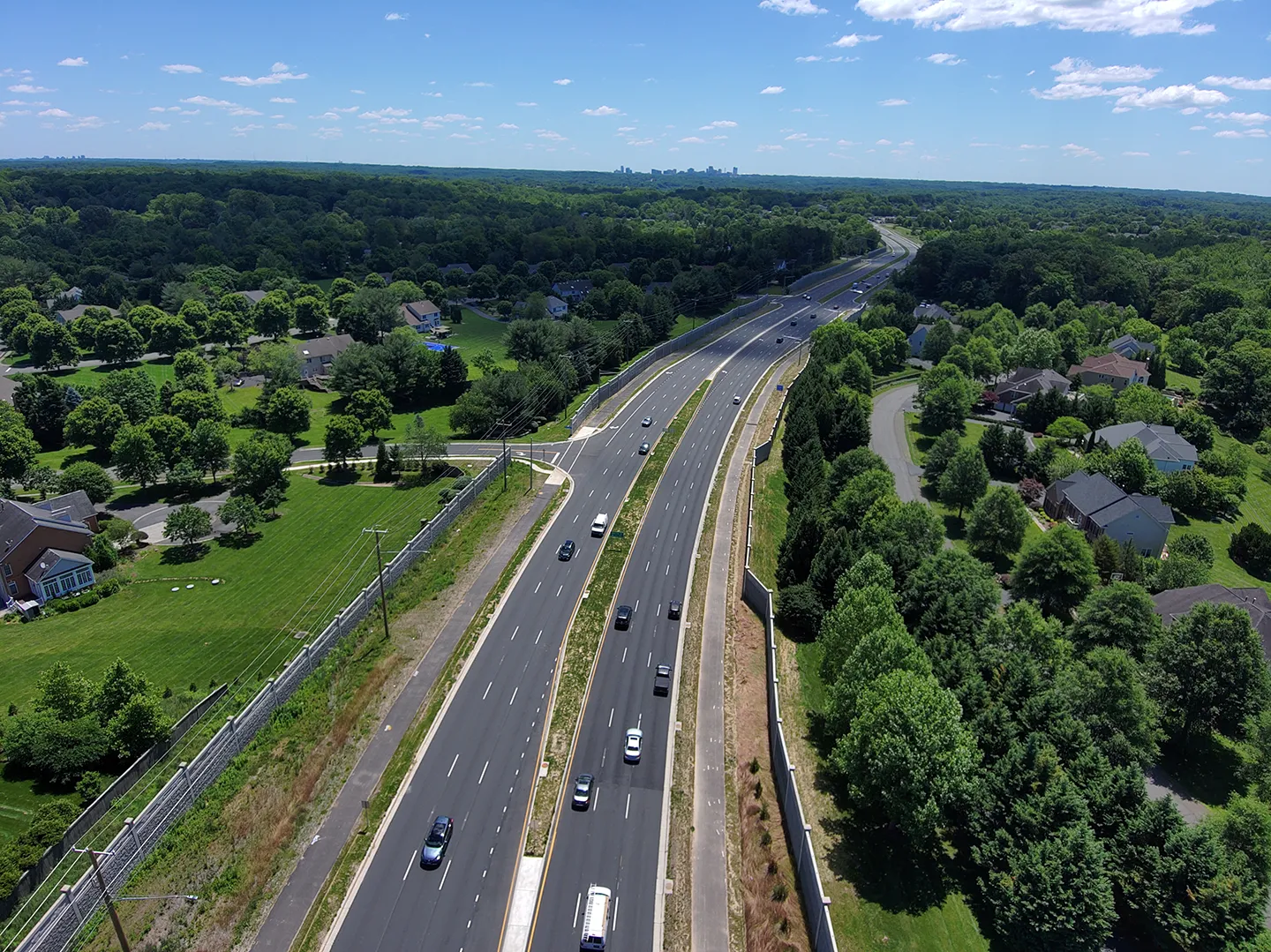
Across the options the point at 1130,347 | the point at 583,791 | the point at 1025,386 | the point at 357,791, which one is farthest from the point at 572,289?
the point at 583,791

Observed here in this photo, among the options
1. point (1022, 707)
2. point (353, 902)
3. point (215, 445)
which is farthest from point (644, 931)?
point (215, 445)

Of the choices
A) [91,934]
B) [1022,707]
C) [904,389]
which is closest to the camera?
[91,934]

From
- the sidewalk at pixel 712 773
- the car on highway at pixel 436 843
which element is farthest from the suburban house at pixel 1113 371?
the car on highway at pixel 436 843

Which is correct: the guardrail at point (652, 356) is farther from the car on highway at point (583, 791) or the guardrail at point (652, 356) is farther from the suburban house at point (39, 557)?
the car on highway at point (583, 791)

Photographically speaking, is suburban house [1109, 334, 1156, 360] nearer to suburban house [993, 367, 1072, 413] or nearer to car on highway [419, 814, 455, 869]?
suburban house [993, 367, 1072, 413]

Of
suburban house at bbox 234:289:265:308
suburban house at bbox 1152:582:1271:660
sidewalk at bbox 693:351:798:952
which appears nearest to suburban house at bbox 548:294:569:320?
suburban house at bbox 234:289:265:308

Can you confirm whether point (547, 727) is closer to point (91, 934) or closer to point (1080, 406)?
point (91, 934)
